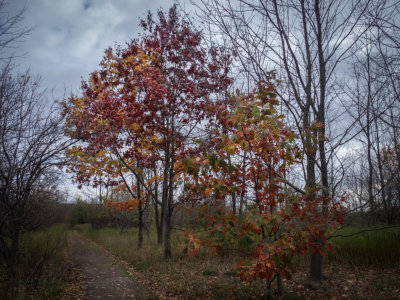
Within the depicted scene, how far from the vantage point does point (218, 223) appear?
3.72 metres

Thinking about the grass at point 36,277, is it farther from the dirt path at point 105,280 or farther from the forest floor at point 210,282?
the dirt path at point 105,280

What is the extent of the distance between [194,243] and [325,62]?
3.97 metres

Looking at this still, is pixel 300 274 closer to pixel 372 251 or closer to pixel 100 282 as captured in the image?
pixel 372 251

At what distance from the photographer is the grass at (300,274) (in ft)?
15.7

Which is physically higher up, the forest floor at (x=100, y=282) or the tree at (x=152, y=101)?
Result: the tree at (x=152, y=101)

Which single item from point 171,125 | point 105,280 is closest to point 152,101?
point 171,125

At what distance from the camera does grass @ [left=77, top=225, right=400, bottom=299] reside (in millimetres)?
4777

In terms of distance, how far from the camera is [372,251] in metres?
6.53

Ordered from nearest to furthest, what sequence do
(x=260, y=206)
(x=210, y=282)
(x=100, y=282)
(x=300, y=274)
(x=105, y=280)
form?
(x=260, y=206), (x=210, y=282), (x=300, y=274), (x=100, y=282), (x=105, y=280)

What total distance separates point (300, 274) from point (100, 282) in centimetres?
505

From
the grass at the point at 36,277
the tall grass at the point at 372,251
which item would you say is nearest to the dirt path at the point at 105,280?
the grass at the point at 36,277

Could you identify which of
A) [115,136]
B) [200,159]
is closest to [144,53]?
[115,136]

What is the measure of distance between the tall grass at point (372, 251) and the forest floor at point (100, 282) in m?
5.10

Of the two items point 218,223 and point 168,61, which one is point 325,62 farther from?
point 168,61
